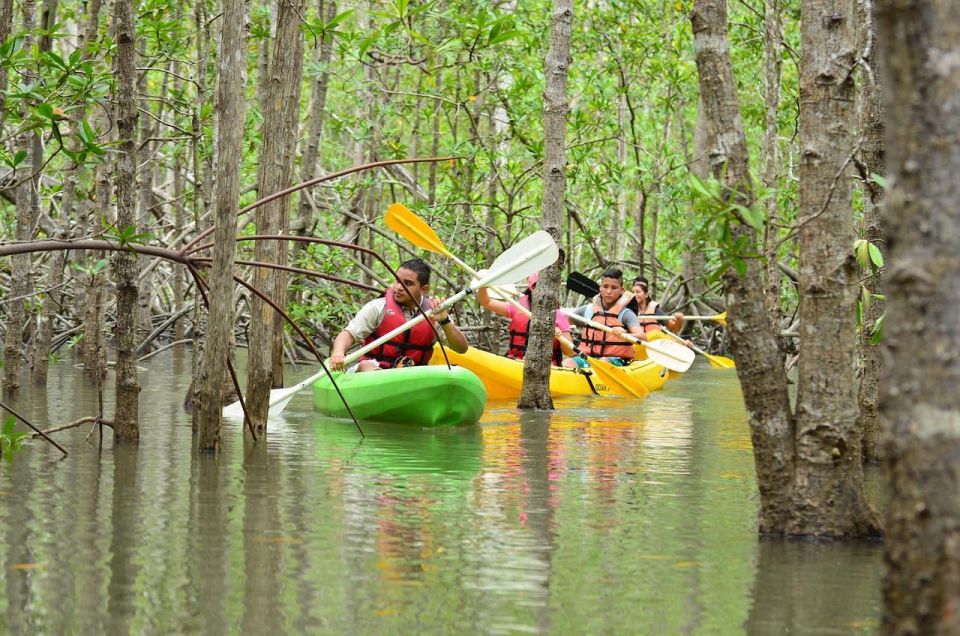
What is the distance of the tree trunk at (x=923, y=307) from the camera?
2402 millimetres

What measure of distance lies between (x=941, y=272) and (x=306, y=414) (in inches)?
308

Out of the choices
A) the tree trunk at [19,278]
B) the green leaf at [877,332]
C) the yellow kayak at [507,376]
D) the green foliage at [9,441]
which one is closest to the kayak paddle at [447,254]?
the yellow kayak at [507,376]

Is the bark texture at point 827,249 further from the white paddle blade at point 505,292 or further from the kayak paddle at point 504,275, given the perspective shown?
the white paddle blade at point 505,292

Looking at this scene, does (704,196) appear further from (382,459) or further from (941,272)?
(382,459)

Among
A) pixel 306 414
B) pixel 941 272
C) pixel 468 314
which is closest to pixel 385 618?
pixel 941 272

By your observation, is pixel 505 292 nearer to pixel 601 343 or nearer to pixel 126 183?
pixel 601 343

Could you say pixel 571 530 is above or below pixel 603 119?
below

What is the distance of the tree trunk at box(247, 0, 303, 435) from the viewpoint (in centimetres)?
767

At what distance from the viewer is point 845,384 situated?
4.57 metres

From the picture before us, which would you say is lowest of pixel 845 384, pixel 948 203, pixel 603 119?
pixel 845 384

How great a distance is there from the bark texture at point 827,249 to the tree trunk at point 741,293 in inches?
3.4

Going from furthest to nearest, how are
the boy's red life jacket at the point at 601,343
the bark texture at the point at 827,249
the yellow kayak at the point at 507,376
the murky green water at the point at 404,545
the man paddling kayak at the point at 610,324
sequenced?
the boy's red life jacket at the point at 601,343 < the man paddling kayak at the point at 610,324 < the yellow kayak at the point at 507,376 < the bark texture at the point at 827,249 < the murky green water at the point at 404,545

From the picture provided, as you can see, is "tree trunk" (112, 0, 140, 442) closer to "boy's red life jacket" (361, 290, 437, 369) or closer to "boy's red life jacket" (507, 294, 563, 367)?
"boy's red life jacket" (361, 290, 437, 369)

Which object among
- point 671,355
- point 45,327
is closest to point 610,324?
point 671,355
